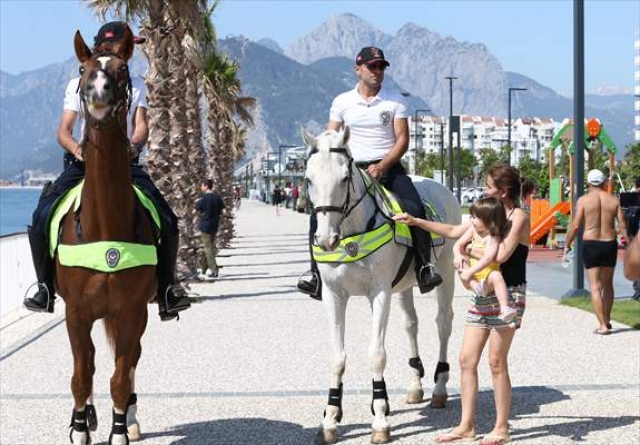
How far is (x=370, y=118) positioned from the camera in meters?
8.62

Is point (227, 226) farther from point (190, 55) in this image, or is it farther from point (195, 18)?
point (195, 18)

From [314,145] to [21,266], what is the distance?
36.7 feet

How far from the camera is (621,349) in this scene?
12.1m

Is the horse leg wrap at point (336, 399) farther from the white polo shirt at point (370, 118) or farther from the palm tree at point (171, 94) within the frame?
the palm tree at point (171, 94)

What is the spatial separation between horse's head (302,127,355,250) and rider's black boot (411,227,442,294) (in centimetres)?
120

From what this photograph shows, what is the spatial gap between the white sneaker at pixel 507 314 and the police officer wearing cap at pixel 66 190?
2.34 m

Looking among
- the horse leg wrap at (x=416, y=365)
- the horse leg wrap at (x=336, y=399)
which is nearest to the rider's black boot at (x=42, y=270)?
the horse leg wrap at (x=336, y=399)

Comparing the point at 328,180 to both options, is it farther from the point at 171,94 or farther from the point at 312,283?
→ the point at 171,94

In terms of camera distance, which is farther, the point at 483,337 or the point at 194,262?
the point at 194,262

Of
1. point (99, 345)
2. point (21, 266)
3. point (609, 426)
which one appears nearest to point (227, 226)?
point (21, 266)

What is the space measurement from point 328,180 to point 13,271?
1098 centimetres

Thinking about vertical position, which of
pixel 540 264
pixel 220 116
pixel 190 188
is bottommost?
pixel 540 264

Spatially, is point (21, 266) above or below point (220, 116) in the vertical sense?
below

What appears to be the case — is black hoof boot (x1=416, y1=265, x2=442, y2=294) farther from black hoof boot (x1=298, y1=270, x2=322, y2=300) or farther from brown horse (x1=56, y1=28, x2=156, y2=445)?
brown horse (x1=56, y1=28, x2=156, y2=445)
